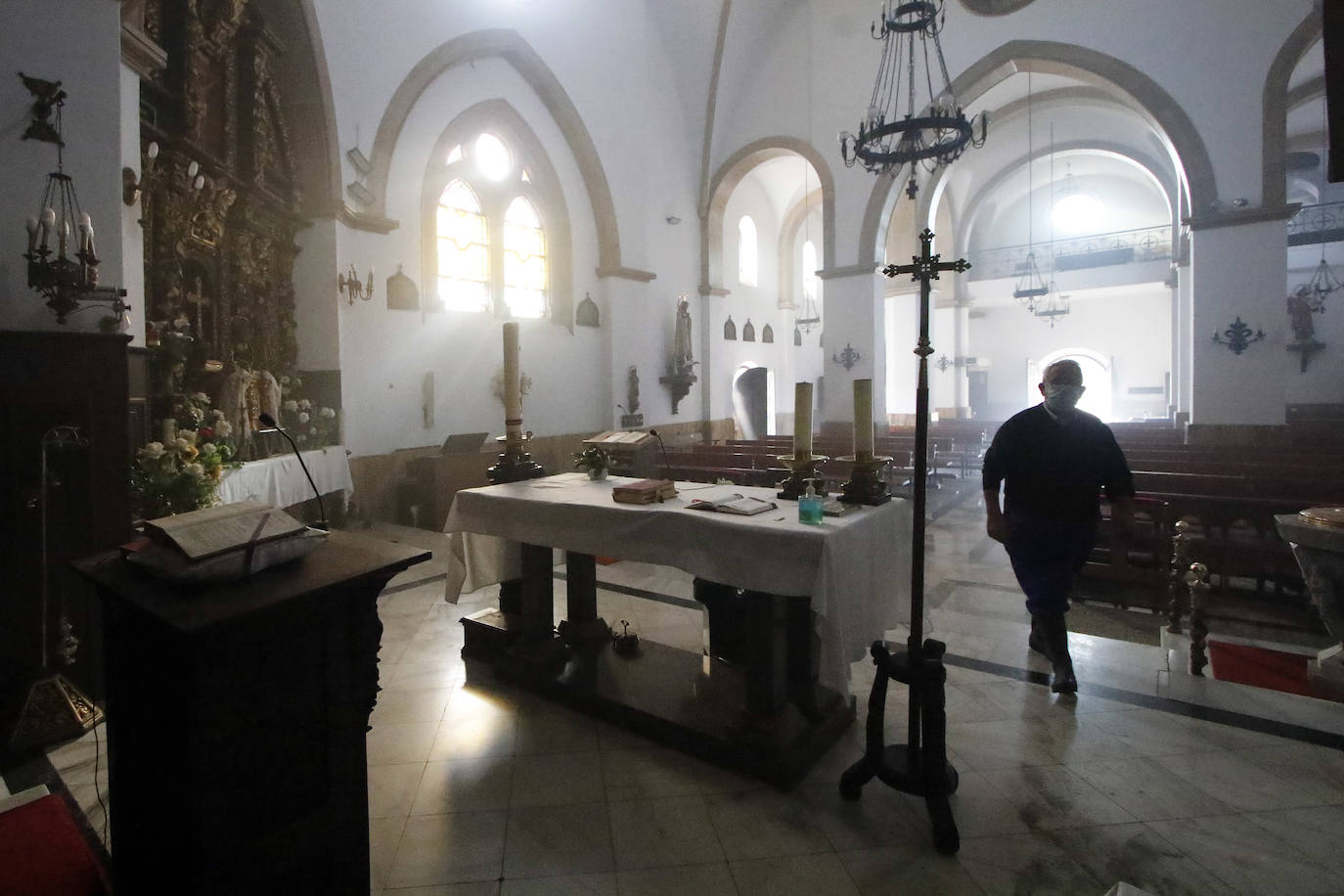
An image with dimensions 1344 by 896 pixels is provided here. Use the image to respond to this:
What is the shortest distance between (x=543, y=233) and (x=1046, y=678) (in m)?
10.3

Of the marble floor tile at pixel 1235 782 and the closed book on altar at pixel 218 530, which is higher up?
the closed book on altar at pixel 218 530

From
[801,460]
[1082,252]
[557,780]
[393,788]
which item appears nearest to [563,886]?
[557,780]

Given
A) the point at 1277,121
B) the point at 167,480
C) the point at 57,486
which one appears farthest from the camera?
the point at 1277,121

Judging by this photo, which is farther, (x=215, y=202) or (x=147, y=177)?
(x=215, y=202)

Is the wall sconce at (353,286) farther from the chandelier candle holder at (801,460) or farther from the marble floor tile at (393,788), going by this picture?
the chandelier candle holder at (801,460)

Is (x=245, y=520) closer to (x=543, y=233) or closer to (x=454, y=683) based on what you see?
(x=454, y=683)

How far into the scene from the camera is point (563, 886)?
85.7 inches

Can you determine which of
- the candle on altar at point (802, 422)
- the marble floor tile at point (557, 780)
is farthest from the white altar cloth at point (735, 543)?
the marble floor tile at point (557, 780)

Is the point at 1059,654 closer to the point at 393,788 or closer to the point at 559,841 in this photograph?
the point at 559,841

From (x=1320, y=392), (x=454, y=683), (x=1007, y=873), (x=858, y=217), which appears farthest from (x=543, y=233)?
(x=1320, y=392)

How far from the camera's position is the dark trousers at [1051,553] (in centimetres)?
347

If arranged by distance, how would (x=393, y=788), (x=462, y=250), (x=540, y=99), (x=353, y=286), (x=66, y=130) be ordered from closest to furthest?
(x=393, y=788) → (x=66, y=130) → (x=353, y=286) → (x=462, y=250) → (x=540, y=99)

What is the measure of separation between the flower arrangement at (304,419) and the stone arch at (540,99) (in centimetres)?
258

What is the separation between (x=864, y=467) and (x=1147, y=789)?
5.46 ft
